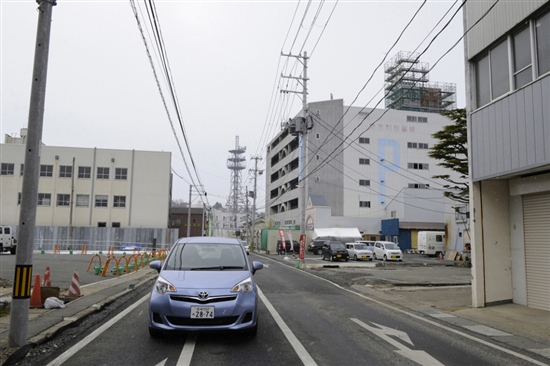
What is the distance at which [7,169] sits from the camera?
49219 mm

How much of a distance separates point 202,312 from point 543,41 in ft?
28.8

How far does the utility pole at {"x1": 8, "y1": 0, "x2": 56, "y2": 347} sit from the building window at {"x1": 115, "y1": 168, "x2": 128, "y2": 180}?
47388mm

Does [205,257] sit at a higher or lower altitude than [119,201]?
lower

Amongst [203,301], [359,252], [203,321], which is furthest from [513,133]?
[359,252]

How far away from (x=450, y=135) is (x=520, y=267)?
17.8 metres

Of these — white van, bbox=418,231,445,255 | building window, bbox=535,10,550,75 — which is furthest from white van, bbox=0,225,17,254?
white van, bbox=418,231,445,255

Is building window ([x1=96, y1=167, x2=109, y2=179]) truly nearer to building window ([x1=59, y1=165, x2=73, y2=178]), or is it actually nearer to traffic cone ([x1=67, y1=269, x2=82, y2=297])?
building window ([x1=59, y1=165, x2=73, y2=178])

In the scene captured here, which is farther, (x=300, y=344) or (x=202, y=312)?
(x=300, y=344)

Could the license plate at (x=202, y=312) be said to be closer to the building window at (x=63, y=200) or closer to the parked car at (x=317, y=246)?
the parked car at (x=317, y=246)

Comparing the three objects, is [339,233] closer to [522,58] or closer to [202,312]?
[522,58]

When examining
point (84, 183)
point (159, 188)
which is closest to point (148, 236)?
point (159, 188)

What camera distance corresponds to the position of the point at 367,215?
57.8m

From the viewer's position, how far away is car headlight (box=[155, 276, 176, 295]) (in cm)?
621

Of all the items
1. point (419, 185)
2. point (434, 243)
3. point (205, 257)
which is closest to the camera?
point (205, 257)
